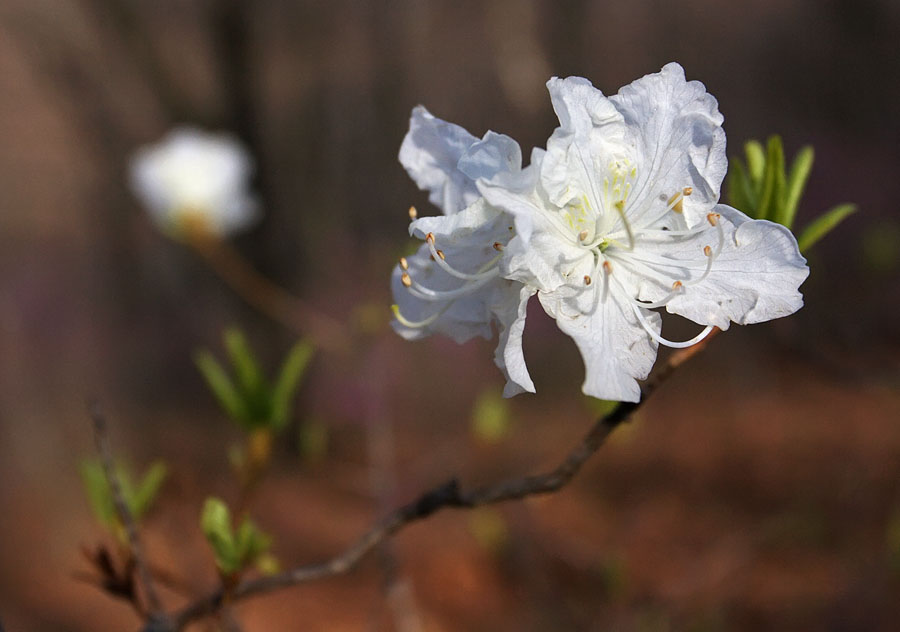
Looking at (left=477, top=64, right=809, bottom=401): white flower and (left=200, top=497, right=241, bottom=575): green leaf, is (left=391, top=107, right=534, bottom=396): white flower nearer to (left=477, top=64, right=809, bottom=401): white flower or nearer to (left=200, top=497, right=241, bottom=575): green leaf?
(left=477, top=64, right=809, bottom=401): white flower

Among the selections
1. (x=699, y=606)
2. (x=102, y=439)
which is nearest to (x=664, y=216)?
(x=102, y=439)

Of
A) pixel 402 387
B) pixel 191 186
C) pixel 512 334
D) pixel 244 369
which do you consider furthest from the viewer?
pixel 402 387

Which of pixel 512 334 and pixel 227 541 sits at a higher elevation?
pixel 512 334

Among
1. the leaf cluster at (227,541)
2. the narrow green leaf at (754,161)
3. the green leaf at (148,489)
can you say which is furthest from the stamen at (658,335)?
the green leaf at (148,489)

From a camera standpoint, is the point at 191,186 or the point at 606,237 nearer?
the point at 606,237

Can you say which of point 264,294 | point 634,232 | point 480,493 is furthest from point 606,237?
point 264,294

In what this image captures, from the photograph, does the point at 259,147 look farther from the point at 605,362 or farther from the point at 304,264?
the point at 605,362

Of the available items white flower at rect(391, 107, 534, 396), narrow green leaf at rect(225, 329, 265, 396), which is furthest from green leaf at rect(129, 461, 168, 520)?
white flower at rect(391, 107, 534, 396)

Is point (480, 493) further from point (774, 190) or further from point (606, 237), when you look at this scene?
point (774, 190)
